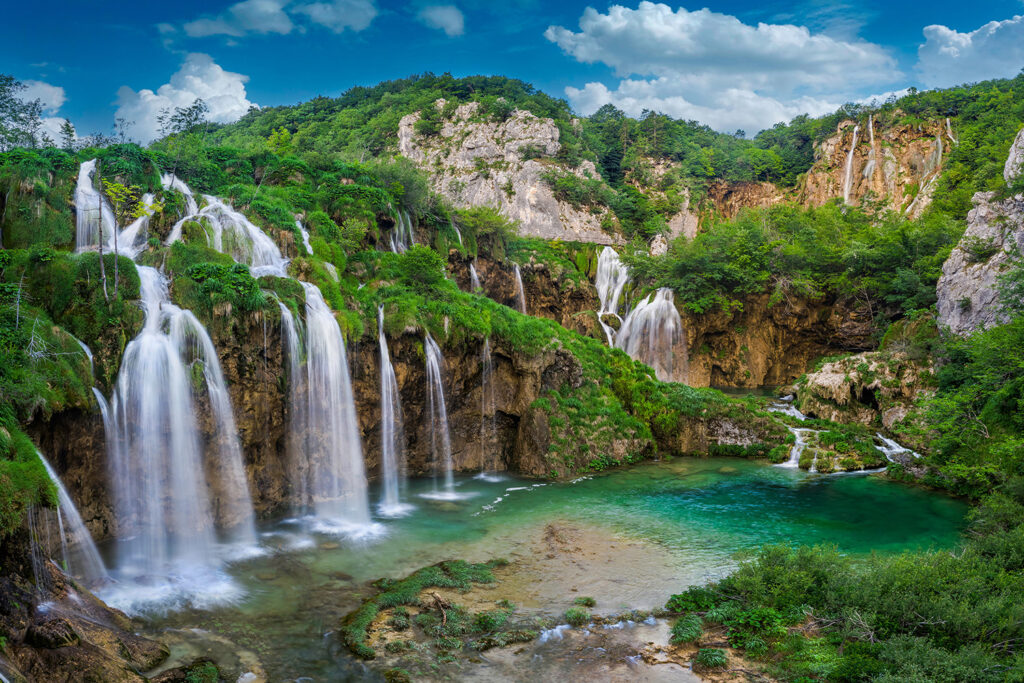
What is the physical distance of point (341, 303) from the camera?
17000mm

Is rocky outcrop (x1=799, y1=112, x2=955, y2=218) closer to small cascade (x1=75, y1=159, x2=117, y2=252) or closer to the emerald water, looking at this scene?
the emerald water

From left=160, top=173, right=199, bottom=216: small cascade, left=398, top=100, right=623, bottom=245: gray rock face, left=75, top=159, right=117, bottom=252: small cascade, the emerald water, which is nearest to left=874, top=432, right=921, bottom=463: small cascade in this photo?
the emerald water

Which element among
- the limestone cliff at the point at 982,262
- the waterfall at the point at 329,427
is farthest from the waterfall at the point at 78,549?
the limestone cliff at the point at 982,262

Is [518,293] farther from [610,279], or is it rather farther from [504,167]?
[504,167]

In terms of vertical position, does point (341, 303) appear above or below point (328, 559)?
above

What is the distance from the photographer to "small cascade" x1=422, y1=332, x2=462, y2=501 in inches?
714

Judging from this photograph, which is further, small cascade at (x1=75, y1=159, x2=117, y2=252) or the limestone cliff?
the limestone cliff

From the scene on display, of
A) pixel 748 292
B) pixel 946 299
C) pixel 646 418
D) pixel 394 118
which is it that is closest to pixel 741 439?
pixel 646 418

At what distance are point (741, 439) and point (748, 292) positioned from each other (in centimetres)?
1339

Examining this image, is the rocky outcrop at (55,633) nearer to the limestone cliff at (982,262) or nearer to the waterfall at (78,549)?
the waterfall at (78,549)

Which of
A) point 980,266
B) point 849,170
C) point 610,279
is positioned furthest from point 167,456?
point 849,170

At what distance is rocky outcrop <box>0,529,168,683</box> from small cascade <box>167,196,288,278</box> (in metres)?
10.2

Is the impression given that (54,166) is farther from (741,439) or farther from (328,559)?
(741,439)

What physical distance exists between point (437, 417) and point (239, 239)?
8.08 m
